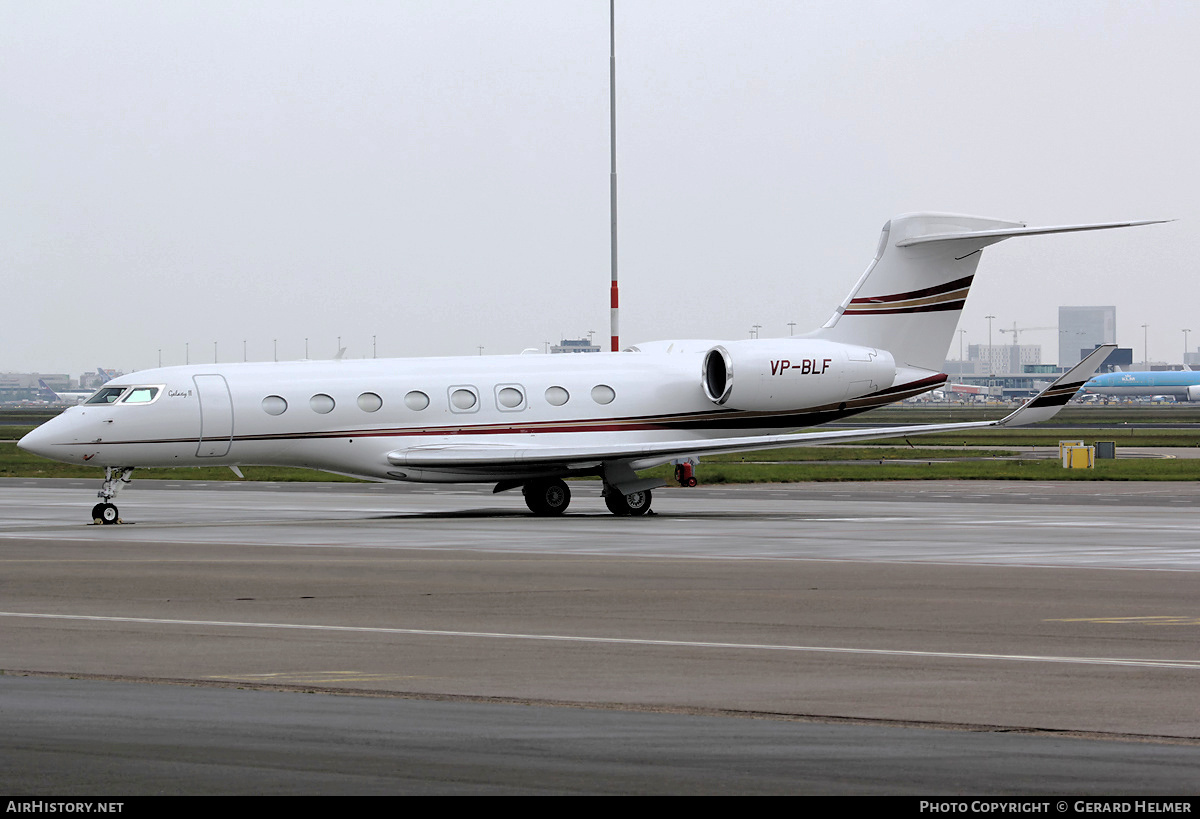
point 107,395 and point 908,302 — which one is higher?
point 908,302

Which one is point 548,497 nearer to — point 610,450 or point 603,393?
point 610,450

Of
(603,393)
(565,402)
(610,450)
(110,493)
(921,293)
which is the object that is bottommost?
(110,493)

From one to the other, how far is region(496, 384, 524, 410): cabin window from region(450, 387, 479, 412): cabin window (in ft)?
1.70

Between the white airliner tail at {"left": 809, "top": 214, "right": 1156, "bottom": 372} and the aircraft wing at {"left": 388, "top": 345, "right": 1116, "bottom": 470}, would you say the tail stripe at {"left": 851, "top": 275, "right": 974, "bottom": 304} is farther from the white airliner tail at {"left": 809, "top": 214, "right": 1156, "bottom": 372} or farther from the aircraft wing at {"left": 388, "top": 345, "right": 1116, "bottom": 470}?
the aircraft wing at {"left": 388, "top": 345, "right": 1116, "bottom": 470}

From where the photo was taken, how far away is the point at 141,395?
95.7 ft

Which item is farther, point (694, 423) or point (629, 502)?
point (694, 423)

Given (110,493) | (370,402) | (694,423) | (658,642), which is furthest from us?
(694,423)

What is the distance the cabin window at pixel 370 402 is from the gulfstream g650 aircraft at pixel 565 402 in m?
0.04

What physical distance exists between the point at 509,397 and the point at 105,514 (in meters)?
8.44

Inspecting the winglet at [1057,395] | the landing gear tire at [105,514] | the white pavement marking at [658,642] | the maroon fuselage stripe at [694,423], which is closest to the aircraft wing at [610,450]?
the winglet at [1057,395]

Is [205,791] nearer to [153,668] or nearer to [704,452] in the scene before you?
[153,668]

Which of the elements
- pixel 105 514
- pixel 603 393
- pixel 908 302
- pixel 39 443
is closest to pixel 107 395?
pixel 39 443

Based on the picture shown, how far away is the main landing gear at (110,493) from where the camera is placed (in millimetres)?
28375

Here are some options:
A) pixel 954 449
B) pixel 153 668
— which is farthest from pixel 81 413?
pixel 954 449
